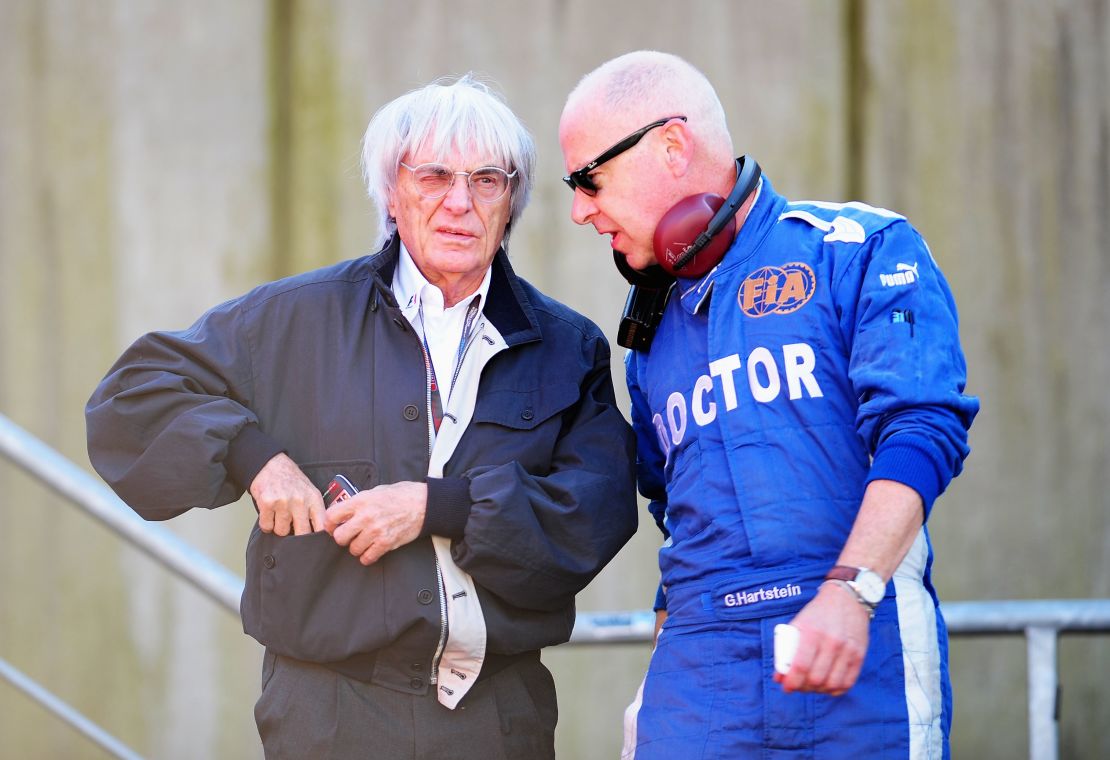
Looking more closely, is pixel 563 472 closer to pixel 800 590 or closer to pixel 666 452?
→ pixel 666 452

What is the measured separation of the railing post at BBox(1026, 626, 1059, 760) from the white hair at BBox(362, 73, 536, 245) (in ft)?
4.20

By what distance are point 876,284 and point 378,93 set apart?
2.38 m

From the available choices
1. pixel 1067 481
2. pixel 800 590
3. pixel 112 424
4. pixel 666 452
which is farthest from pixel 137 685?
pixel 1067 481

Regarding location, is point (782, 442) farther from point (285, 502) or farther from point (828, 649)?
point (285, 502)

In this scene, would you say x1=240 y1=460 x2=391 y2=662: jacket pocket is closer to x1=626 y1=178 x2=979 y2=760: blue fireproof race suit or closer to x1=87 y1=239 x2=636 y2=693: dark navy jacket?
x1=87 y1=239 x2=636 y2=693: dark navy jacket

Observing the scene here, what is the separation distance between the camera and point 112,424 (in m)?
2.09

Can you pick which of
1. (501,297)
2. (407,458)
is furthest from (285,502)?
(501,297)

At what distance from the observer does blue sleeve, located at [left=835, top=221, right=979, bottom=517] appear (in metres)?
1.72

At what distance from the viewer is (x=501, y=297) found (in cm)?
233

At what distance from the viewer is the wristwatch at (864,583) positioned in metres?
1.67

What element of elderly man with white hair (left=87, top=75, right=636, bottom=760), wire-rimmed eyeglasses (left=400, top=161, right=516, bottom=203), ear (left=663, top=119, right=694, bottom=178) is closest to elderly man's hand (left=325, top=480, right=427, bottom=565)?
elderly man with white hair (left=87, top=75, right=636, bottom=760)

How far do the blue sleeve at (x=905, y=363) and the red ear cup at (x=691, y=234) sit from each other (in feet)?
0.66

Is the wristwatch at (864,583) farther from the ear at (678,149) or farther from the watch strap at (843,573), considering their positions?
the ear at (678,149)

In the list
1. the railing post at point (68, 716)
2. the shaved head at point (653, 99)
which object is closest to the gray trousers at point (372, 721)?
the railing post at point (68, 716)
